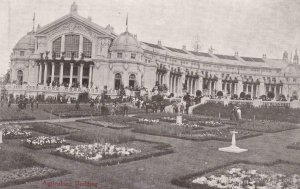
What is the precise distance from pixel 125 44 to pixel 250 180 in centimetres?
5707

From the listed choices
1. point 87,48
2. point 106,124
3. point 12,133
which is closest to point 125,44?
point 87,48

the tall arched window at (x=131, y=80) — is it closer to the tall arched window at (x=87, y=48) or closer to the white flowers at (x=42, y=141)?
the tall arched window at (x=87, y=48)

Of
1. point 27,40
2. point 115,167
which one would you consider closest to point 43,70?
point 27,40

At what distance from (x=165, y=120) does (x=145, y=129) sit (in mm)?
8293

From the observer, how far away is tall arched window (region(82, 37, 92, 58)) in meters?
69.8

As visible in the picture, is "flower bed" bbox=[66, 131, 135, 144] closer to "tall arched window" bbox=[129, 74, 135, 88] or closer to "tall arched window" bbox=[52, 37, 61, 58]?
"tall arched window" bbox=[129, 74, 135, 88]

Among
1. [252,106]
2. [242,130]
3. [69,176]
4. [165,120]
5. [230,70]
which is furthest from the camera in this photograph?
[230,70]

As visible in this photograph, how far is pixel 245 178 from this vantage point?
46.0 feet

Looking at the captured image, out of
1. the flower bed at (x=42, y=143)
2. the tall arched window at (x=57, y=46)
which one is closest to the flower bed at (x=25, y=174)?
the flower bed at (x=42, y=143)

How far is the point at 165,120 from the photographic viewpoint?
34781 mm

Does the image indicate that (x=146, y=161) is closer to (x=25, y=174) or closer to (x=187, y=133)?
(x=25, y=174)

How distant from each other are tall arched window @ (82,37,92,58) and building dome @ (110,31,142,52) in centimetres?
387

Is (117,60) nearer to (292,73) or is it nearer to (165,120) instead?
(165,120)

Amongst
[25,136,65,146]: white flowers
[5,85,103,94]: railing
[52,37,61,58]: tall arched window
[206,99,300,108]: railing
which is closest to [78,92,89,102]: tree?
[5,85,103,94]: railing
